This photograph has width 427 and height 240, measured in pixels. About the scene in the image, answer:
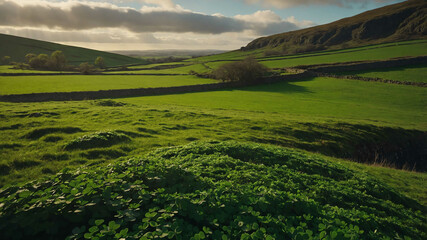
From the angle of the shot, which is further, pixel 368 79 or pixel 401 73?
pixel 401 73

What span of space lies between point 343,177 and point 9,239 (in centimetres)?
1272

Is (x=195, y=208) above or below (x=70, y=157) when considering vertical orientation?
above

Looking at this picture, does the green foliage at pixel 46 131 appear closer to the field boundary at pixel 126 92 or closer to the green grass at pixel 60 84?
the field boundary at pixel 126 92

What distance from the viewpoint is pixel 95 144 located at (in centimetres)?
1518

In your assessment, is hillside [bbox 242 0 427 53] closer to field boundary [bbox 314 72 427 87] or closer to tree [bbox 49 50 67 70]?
field boundary [bbox 314 72 427 87]

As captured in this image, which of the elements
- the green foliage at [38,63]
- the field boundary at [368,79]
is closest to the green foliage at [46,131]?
the field boundary at [368,79]

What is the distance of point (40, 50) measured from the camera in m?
144

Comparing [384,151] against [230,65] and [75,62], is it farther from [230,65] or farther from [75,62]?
[75,62]

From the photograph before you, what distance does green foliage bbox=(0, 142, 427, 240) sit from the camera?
5055 mm

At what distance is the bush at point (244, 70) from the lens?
63.8 metres

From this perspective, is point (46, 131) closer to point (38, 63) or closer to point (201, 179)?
point (201, 179)

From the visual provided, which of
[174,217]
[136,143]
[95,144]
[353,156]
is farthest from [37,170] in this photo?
[353,156]

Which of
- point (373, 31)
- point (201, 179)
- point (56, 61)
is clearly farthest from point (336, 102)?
point (373, 31)

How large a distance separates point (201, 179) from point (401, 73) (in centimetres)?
7221
